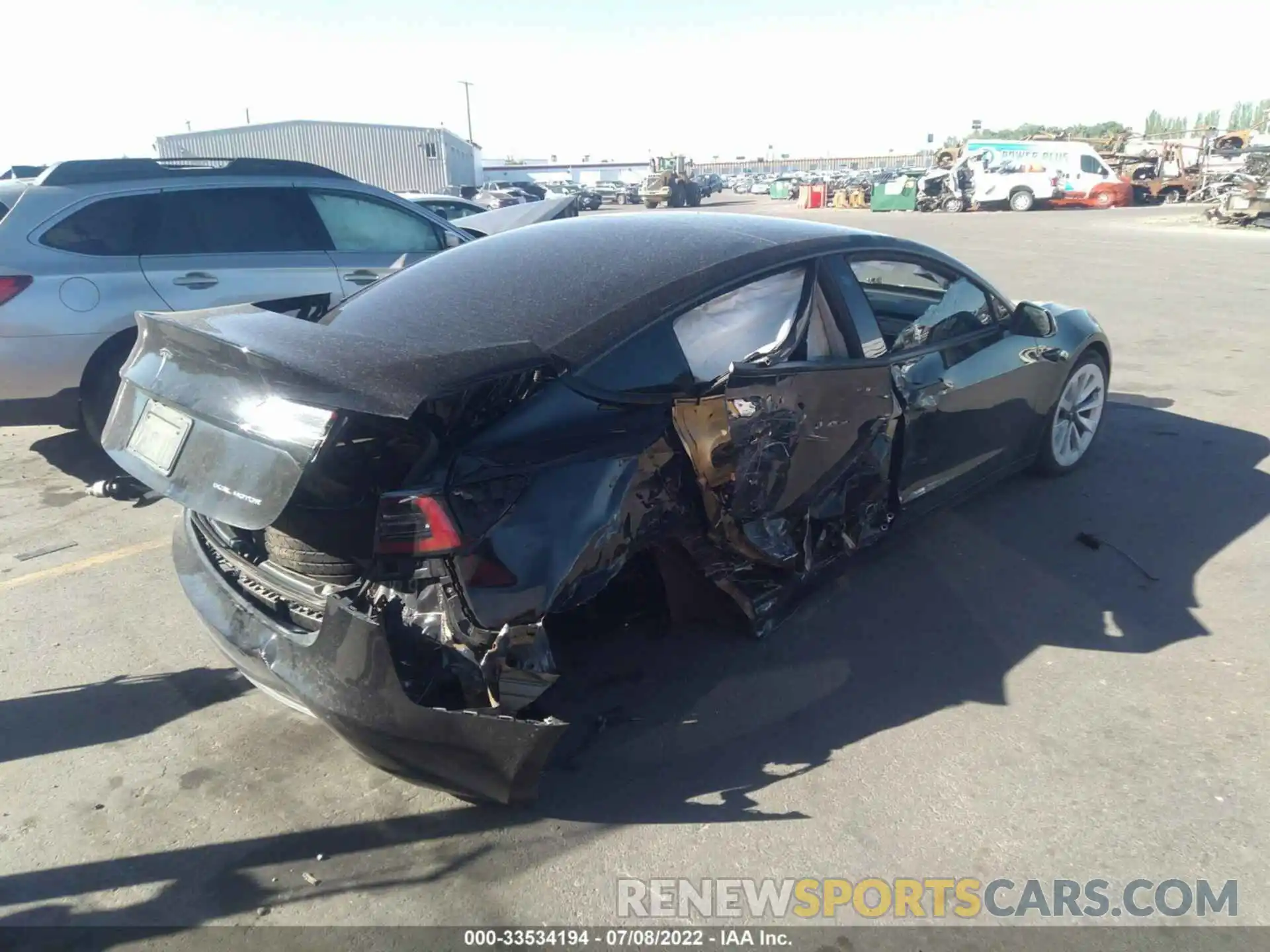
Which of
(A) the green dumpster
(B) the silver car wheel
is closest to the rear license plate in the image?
(B) the silver car wheel

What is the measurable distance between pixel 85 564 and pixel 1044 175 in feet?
115

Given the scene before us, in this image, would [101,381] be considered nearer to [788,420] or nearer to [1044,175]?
A: [788,420]

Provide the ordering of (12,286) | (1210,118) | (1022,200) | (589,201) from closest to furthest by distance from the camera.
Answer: (12,286) → (1022,200) → (589,201) → (1210,118)

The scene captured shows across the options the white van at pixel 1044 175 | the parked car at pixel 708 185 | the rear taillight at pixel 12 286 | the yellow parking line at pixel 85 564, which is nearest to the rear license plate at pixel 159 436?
the yellow parking line at pixel 85 564

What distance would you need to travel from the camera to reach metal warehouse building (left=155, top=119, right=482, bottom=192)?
156 ft

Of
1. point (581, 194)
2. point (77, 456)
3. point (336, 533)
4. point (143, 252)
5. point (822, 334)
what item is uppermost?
point (143, 252)

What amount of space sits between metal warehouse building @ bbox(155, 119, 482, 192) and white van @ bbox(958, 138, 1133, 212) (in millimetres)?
27599

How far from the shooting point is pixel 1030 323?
185 inches

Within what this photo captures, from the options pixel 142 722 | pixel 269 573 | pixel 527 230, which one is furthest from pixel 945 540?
pixel 142 722

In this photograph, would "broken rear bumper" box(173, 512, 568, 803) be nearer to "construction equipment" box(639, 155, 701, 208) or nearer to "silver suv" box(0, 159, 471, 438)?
"silver suv" box(0, 159, 471, 438)

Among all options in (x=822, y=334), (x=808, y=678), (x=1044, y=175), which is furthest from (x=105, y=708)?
(x=1044, y=175)

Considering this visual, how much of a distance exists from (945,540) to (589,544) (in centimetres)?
253

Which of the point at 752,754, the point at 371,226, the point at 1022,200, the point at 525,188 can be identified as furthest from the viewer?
the point at 525,188

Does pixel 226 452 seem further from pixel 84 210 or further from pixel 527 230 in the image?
pixel 84 210
